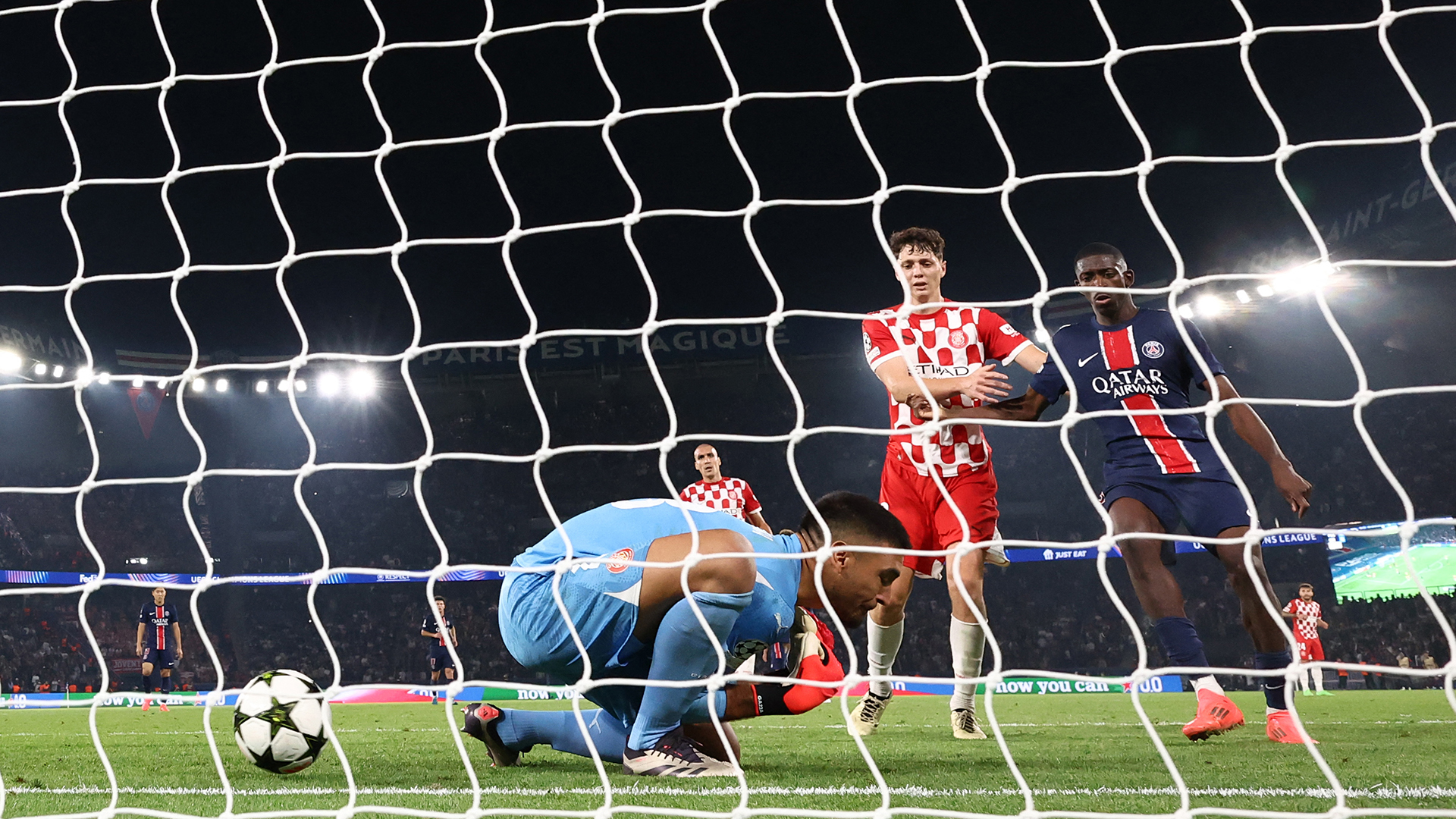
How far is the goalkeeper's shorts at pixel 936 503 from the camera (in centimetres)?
439

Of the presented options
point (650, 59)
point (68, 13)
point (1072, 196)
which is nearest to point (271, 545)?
point (68, 13)

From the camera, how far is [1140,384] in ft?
13.3

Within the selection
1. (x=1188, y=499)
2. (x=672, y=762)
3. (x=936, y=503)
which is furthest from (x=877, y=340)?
(x=672, y=762)

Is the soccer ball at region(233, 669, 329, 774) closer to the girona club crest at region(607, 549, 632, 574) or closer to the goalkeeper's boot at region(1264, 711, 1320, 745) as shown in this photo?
the girona club crest at region(607, 549, 632, 574)

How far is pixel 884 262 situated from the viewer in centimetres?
2061

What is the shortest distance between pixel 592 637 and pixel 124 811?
1.19m

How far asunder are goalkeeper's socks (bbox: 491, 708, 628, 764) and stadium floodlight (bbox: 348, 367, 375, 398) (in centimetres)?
1981

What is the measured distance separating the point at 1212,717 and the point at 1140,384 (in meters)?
1.25

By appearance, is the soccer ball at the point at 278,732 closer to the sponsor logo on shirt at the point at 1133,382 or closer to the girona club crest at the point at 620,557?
the girona club crest at the point at 620,557

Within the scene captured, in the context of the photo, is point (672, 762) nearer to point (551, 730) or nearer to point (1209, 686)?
point (551, 730)

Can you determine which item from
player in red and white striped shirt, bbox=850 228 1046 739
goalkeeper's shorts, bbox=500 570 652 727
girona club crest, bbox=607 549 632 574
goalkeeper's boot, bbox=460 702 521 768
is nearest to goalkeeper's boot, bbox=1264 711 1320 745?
player in red and white striped shirt, bbox=850 228 1046 739

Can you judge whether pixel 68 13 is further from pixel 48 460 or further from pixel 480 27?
pixel 48 460

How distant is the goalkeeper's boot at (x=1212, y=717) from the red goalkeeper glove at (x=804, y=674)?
53.1 inches

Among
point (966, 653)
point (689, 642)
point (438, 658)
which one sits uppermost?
point (689, 642)
